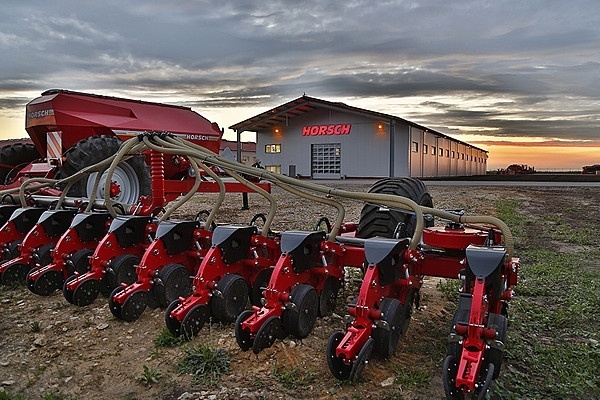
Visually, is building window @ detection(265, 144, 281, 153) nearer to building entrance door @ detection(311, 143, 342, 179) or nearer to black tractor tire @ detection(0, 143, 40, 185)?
building entrance door @ detection(311, 143, 342, 179)

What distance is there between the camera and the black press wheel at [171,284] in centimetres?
356

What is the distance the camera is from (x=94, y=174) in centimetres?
664

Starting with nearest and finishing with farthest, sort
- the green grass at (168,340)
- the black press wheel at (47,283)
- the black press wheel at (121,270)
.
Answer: the green grass at (168,340), the black press wheel at (121,270), the black press wheel at (47,283)

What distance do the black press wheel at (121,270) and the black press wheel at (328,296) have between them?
150 cm

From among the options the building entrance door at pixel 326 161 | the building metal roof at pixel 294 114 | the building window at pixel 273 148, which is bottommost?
the building entrance door at pixel 326 161

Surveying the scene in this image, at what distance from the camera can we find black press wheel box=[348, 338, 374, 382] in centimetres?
260

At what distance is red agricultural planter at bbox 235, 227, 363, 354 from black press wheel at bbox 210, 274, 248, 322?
0.38 meters

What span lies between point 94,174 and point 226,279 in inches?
158

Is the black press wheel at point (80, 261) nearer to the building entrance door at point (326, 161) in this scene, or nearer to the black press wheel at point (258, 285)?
the black press wheel at point (258, 285)

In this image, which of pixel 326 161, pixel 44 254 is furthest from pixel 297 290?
pixel 326 161

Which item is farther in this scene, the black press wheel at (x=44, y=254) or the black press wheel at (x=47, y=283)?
the black press wheel at (x=44, y=254)

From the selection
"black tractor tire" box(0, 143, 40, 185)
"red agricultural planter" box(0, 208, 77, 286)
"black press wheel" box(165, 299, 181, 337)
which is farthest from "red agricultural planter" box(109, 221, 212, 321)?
"black tractor tire" box(0, 143, 40, 185)

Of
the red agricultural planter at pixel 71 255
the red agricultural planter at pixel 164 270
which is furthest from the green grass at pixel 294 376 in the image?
the red agricultural planter at pixel 71 255

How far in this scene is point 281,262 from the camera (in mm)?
3146
